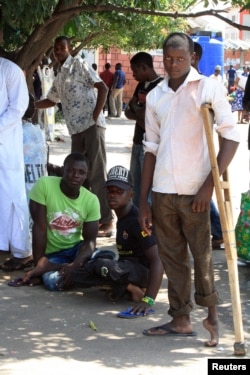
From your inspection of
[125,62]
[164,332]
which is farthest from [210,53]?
[164,332]

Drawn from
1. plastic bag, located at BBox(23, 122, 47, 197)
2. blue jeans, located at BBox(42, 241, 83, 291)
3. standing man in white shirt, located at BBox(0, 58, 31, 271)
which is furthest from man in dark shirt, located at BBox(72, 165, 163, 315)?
plastic bag, located at BBox(23, 122, 47, 197)

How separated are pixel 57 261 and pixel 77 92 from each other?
2.16 metres

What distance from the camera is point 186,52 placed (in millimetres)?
4750

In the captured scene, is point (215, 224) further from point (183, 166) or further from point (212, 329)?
point (183, 166)

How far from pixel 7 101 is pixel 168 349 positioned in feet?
8.57

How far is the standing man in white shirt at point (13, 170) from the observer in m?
6.49

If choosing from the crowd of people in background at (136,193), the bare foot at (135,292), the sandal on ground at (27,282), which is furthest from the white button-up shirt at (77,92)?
the bare foot at (135,292)

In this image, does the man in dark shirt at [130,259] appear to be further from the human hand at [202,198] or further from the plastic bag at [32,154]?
the plastic bag at [32,154]

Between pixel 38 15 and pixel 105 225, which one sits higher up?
Answer: pixel 38 15

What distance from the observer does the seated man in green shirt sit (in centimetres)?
632

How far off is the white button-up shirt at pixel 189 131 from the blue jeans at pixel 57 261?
1674mm

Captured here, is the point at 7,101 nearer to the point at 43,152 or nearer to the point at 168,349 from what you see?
the point at 43,152

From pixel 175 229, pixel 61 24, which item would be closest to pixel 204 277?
pixel 175 229

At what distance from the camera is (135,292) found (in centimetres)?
584
